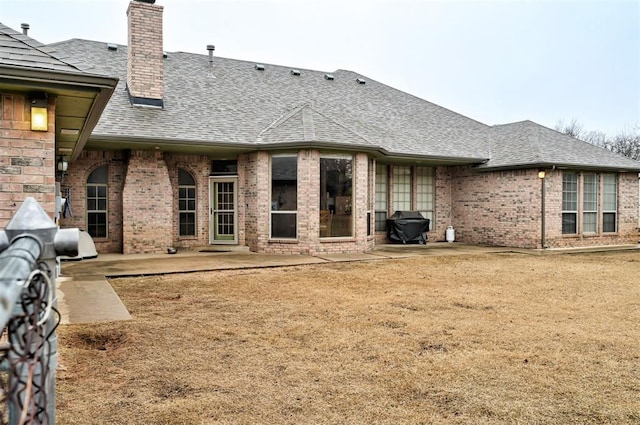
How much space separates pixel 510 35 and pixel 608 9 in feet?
22.7

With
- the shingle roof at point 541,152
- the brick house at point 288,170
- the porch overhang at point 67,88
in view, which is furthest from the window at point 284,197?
the shingle roof at point 541,152

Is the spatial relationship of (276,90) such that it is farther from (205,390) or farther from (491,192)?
(205,390)

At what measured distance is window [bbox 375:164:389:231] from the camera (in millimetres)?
15695

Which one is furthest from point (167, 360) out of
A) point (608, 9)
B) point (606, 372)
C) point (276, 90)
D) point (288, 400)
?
point (608, 9)

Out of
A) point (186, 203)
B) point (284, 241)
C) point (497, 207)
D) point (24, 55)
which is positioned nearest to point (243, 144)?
point (186, 203)

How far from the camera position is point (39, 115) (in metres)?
4.82

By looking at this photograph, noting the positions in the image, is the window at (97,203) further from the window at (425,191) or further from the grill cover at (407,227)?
the window at (425,191)

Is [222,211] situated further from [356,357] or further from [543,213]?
[356,357]

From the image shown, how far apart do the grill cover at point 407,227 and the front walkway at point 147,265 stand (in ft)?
1.43

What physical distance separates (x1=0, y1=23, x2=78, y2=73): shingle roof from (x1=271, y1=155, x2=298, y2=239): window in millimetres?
7358

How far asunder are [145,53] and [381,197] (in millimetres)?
8367

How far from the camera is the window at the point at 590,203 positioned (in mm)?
15414

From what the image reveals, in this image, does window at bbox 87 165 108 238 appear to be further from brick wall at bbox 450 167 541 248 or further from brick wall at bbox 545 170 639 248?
brick wall at bbox 545 170 639 248

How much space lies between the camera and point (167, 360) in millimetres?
4082
